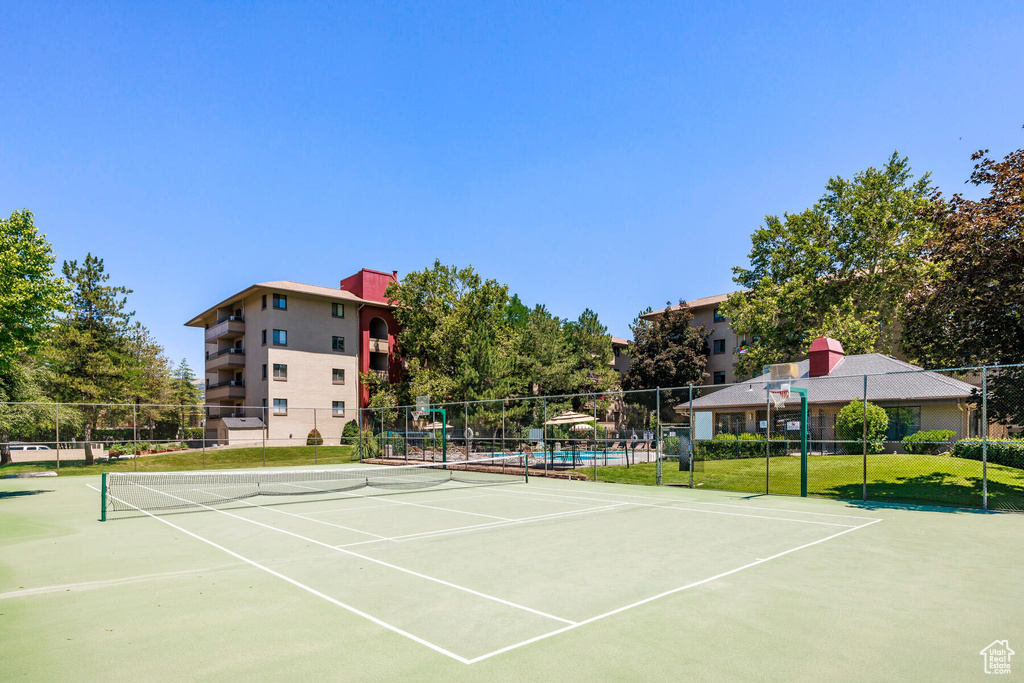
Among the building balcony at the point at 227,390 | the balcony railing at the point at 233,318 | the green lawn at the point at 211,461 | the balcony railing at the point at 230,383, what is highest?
the balcony railing at the point at 233,318

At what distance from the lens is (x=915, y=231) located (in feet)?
124

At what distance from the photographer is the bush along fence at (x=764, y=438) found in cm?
1738

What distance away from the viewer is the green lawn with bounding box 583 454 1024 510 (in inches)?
A: 643

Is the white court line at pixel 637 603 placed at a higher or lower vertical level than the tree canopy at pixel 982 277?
lower

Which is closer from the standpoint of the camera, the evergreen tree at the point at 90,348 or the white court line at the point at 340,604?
the white court line at the point at 340,604

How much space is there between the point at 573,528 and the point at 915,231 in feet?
121

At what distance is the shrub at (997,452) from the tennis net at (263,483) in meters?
15.9

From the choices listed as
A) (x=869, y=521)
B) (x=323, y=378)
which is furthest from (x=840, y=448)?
(x=323, y=378)

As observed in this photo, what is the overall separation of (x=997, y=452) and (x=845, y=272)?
20.1 m

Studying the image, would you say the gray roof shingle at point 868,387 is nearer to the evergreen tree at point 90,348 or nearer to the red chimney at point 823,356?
the red chimney at point 823,356

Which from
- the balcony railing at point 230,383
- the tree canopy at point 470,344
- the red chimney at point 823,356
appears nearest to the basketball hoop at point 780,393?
the red chimney at point 823,356

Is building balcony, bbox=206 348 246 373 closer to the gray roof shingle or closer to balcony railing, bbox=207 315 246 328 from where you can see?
balcony railing, bbox=207 315 246 328

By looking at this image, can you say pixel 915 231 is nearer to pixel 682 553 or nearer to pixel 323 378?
pixel 682 553

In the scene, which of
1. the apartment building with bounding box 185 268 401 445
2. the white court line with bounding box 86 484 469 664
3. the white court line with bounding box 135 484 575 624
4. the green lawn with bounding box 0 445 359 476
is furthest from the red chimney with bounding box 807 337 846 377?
the apartment building with bounding box 185 268 401 445
